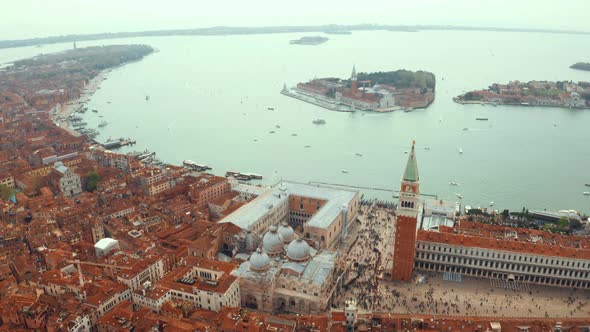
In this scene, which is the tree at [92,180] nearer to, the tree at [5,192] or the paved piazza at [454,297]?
the tree at [5,192]

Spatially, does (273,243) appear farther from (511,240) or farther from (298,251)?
(511,240)

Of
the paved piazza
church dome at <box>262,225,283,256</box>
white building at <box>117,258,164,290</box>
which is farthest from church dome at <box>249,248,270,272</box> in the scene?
white building at <box>117,258,164,290</box>

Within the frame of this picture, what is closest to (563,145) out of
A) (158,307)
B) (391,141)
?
(391,141)

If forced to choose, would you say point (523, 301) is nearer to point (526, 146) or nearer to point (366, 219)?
point (366, 219)

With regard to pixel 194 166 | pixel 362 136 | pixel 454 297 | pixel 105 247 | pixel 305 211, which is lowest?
→ pixel 454 297

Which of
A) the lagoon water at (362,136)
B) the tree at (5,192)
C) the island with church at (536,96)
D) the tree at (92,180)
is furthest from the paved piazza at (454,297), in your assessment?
the island with church at (536,96)

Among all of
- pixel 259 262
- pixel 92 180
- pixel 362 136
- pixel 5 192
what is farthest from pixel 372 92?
pixel 259 262
